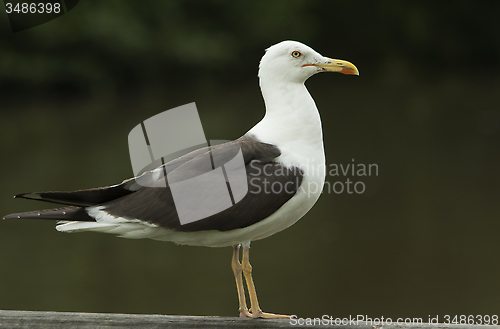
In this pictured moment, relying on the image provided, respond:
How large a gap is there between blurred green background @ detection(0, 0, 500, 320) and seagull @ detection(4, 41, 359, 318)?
8.87 ft

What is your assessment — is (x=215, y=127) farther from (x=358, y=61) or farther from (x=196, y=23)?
(x=358, y=61)

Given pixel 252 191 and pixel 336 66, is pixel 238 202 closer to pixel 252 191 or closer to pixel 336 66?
pixel 252 191

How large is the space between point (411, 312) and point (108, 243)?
12.2 ft

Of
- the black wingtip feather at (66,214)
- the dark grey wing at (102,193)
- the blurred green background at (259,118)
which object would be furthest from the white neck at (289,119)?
the blurred green background at (259,118)

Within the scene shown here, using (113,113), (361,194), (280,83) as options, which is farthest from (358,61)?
(280,83)

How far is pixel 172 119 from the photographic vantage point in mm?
3051

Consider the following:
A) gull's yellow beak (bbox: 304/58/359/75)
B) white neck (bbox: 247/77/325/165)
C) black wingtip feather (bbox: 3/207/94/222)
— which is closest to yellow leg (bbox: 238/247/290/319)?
white neck (bbox: 247/77/325/165)

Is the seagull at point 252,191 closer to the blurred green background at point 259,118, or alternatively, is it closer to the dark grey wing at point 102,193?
the dark grey wing at point 102,193

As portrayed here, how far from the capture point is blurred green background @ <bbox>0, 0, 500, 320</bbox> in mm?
5887

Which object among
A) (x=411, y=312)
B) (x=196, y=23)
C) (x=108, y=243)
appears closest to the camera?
(x=411, y=312)

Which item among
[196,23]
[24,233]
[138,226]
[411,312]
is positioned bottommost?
[411,312]

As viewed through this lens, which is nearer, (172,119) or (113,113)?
(172,119)

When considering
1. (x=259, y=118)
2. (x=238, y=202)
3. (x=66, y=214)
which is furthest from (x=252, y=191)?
(x=259, y=118)

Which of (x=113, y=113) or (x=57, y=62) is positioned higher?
(x=57, y=62)
